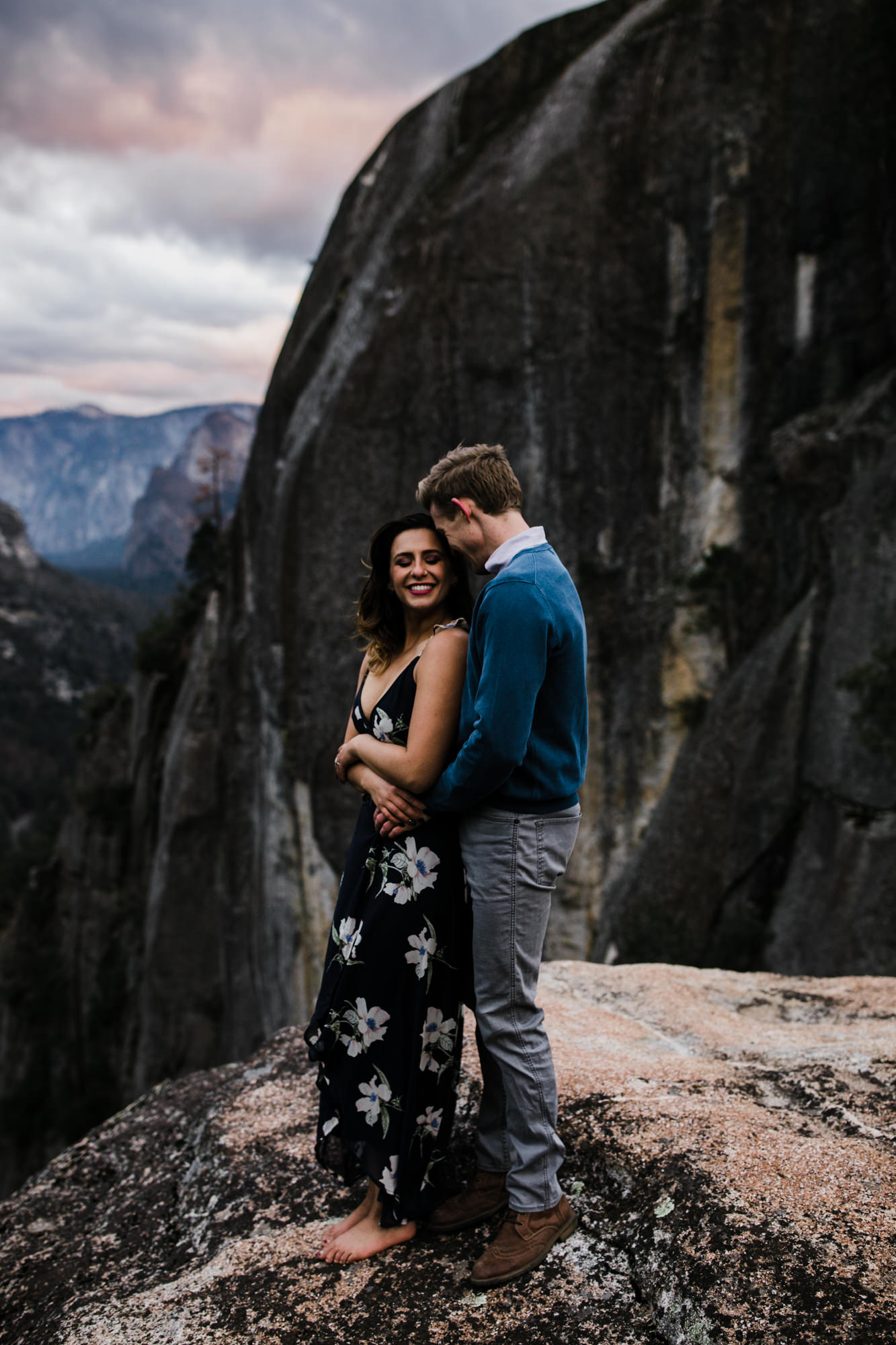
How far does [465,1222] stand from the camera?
9.49ft

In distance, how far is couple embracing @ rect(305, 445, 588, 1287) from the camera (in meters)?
2.59

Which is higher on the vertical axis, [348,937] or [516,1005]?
[348,937]

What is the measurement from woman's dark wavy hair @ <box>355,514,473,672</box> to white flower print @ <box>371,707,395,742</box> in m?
0.20

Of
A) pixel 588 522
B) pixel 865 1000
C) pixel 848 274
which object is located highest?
pixel 848 274

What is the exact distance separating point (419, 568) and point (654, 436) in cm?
1343

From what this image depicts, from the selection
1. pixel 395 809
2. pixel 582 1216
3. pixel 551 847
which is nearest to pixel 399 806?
pixel 395 809

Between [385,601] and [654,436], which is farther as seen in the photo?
[654,436]

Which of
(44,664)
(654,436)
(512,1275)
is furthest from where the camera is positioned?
(44,664)

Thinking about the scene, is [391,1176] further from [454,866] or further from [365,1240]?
[454,866]

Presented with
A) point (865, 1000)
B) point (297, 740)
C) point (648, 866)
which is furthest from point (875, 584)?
point (297, 740)

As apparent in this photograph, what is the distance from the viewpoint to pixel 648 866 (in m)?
12.3

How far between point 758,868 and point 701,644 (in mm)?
5005

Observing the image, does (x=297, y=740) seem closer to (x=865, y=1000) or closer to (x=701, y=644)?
(x=701, y=644)

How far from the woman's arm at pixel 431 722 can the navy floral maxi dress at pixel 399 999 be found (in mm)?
124
